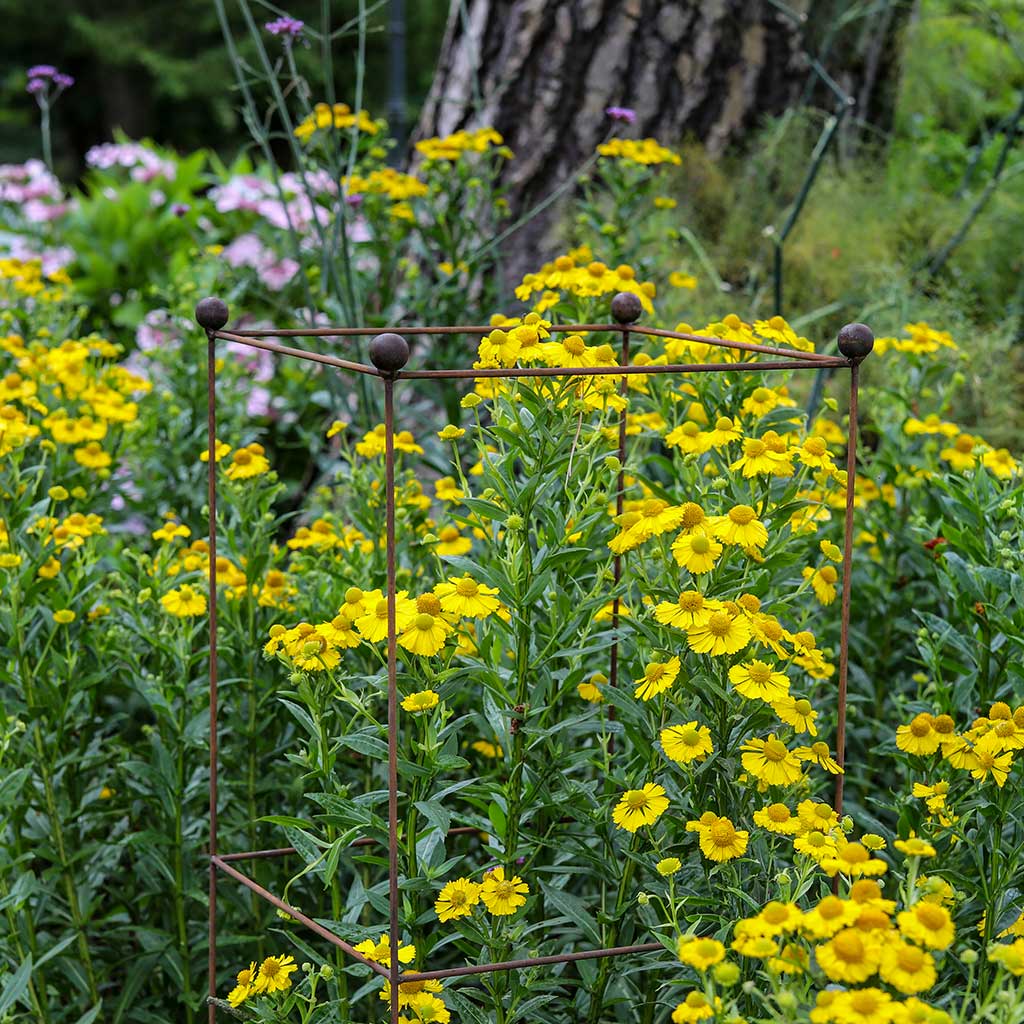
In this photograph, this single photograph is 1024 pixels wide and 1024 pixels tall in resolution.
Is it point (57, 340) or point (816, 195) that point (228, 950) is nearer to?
point (57, 340)

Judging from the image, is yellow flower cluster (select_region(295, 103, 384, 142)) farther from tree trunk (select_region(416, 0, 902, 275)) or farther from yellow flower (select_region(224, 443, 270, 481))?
yellow flower (select_region(224, 443, 270, 481))

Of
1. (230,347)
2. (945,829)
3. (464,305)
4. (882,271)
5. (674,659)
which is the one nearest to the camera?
(674,659)

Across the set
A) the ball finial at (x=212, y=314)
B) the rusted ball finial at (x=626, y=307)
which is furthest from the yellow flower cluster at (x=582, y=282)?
the ball finial at (x=212, y=314)

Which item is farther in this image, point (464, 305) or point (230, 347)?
point (230, 347)

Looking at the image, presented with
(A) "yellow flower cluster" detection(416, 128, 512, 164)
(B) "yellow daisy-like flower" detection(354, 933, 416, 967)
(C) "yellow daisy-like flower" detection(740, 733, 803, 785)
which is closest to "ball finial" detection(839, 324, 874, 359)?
(C) "yellow daisy-like flower" detection(740, 733, 803, 785)

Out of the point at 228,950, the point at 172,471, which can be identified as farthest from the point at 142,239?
the point at 228,950

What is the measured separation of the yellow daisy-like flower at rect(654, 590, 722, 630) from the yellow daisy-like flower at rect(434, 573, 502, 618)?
18 cm

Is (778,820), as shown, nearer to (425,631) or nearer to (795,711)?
(795,711)

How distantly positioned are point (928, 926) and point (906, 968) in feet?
0.18

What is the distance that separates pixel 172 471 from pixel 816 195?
198 cm

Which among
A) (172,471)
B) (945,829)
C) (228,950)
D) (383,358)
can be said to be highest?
(383,358)

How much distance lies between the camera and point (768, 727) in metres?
1.53

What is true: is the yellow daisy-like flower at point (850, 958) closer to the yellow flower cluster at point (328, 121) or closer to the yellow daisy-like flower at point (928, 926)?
the yellow daisy-like flower at point (928, 926)

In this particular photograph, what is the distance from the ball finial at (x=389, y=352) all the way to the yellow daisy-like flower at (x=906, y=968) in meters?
0.66
